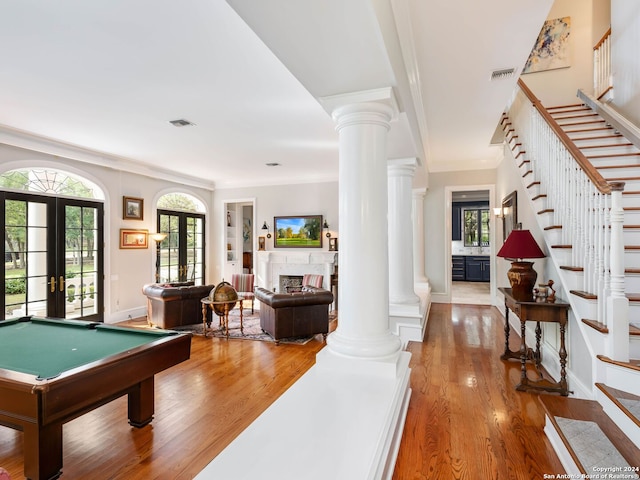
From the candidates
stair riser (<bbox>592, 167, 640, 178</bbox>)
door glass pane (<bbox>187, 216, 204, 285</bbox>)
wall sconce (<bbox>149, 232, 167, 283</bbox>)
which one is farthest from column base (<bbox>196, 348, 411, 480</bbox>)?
door glass pane (<bbox>187, 216, 204, 285</bbox>)

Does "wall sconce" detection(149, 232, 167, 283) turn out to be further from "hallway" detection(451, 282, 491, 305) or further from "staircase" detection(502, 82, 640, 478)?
"hallway" detection(451, 282, 491, 305)

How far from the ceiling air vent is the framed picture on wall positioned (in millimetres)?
2288

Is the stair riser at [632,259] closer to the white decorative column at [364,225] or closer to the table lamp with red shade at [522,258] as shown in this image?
the table lamp with red shade at [522,258]

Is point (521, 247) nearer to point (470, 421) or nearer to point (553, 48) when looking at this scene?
point (470, 421)

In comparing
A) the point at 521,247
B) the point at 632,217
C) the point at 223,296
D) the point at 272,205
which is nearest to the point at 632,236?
the point at 632,217

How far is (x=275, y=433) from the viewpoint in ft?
5.67

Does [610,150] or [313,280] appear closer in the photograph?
[610,150]

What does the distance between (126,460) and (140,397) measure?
17.7 inches

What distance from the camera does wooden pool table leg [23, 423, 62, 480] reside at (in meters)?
1.87

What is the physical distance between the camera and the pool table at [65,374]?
5.91 ft

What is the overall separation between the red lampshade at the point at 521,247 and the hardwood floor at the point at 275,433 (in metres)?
1.23

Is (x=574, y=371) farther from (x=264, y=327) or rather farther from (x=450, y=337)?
(x=264, y=327)

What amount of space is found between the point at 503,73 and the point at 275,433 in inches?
139

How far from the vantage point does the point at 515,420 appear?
2.51m
